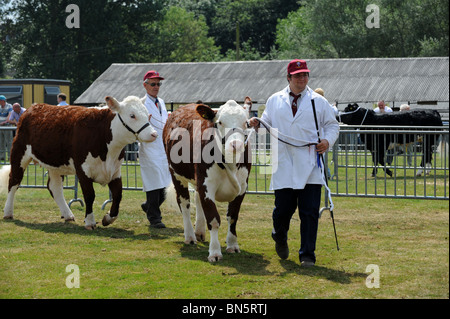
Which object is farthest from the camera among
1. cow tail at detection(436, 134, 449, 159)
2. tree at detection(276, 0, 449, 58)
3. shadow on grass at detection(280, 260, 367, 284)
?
tree at detection(276, 0, 449, 58)

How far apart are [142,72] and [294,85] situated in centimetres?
3947

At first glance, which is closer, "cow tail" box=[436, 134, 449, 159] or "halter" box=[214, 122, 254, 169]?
"halter" box=[214, 122, 254, 169]

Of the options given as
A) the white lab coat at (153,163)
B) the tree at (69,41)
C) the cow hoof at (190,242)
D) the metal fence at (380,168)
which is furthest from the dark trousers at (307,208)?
the tree at (69,41)

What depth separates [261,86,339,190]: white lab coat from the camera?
747 cm

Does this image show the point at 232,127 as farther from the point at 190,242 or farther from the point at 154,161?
the point at 154,161

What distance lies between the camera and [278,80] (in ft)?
138

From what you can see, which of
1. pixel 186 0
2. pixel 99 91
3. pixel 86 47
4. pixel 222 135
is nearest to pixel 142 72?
pixel 99 91

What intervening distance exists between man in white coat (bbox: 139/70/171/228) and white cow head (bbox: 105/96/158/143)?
1.93 ft

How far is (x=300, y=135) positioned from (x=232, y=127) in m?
0.75

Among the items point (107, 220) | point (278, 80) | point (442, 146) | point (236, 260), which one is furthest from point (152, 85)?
point (278, 80)

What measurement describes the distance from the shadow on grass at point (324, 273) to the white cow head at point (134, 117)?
3041 mm

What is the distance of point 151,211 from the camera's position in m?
10.5

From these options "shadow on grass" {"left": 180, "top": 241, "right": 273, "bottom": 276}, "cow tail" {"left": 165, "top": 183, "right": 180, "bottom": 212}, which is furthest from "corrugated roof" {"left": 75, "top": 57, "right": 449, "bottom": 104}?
"shadow on grass" {"left": 180, "top": 241, "right": 273, "bottom": 276}

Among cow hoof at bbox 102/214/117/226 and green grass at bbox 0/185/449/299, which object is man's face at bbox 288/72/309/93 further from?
cow hoof at bbox 102/214/117/226
